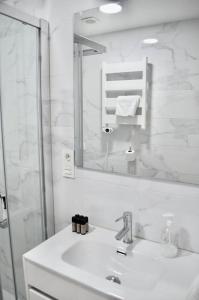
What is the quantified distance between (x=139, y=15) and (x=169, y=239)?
1001mm

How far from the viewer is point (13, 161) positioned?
140cm

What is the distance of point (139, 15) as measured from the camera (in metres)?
1.16

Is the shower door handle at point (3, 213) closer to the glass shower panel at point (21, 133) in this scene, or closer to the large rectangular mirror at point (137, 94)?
the glass shower panel at point (21, 133)

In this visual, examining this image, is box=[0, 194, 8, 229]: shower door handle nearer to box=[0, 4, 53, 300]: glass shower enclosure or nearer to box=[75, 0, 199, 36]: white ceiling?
box=[0, 4, 53, 300]: glass shower enclosure

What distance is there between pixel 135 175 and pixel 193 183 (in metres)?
0.27

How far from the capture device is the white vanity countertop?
0.96m

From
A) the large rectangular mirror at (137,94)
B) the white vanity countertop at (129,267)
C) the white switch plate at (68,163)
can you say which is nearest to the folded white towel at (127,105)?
the large rectangular mirror at (137,94)

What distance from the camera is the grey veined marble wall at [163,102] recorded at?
42.9 inches

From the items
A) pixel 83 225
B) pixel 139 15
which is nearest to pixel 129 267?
pixel 83 225

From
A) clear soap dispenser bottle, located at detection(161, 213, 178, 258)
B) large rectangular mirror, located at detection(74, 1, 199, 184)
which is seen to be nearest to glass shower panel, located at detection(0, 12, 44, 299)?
large rectangular mirror, located at detection(74, 1, 199, 184)

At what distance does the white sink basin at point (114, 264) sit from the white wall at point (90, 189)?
15 cm

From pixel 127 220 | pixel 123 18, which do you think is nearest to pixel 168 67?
pixel 123 18

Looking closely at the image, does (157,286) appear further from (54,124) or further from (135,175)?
(54,124)

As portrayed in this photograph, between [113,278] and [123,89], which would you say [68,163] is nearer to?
[123,89]
